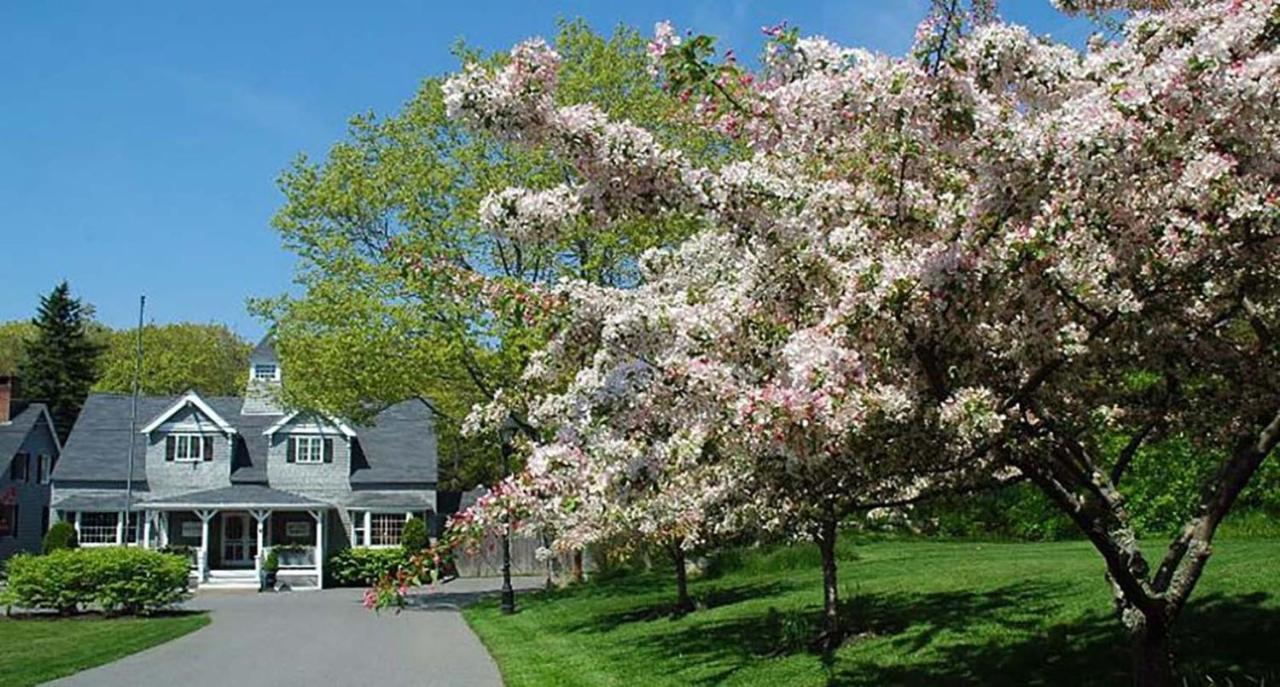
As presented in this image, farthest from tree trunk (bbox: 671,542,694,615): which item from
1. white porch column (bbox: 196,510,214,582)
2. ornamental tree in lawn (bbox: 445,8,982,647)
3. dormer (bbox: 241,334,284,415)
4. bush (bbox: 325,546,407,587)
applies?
dormer (bbox: 241,334,284,415)

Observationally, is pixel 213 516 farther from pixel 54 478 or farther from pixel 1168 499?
pixel 1168 499

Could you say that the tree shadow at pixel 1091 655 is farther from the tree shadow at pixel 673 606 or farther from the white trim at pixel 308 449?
the white trim at pixel 308 449

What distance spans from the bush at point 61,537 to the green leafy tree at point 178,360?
29.1 meters

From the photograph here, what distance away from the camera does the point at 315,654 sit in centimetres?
1661

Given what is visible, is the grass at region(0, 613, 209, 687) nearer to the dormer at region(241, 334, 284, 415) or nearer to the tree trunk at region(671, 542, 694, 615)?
the tree trunk at region(671, 542, 694, 615)

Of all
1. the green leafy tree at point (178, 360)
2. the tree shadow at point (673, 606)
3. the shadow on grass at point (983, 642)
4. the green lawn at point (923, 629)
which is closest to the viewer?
the shadow on grass at point (983, 642)

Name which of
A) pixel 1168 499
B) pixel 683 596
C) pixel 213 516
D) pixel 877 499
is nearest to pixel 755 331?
pixel 877 499

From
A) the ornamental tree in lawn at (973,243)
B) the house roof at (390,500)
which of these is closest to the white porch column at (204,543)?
the house roof at (390,500)

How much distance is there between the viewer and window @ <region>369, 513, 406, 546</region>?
132 ft

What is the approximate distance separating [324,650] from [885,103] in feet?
46.1

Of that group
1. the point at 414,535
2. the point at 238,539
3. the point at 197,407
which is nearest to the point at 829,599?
the point at 414,535

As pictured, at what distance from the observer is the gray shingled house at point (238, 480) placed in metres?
39.3

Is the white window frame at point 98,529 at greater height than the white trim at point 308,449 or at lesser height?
lesser

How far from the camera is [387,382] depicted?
24609mm
